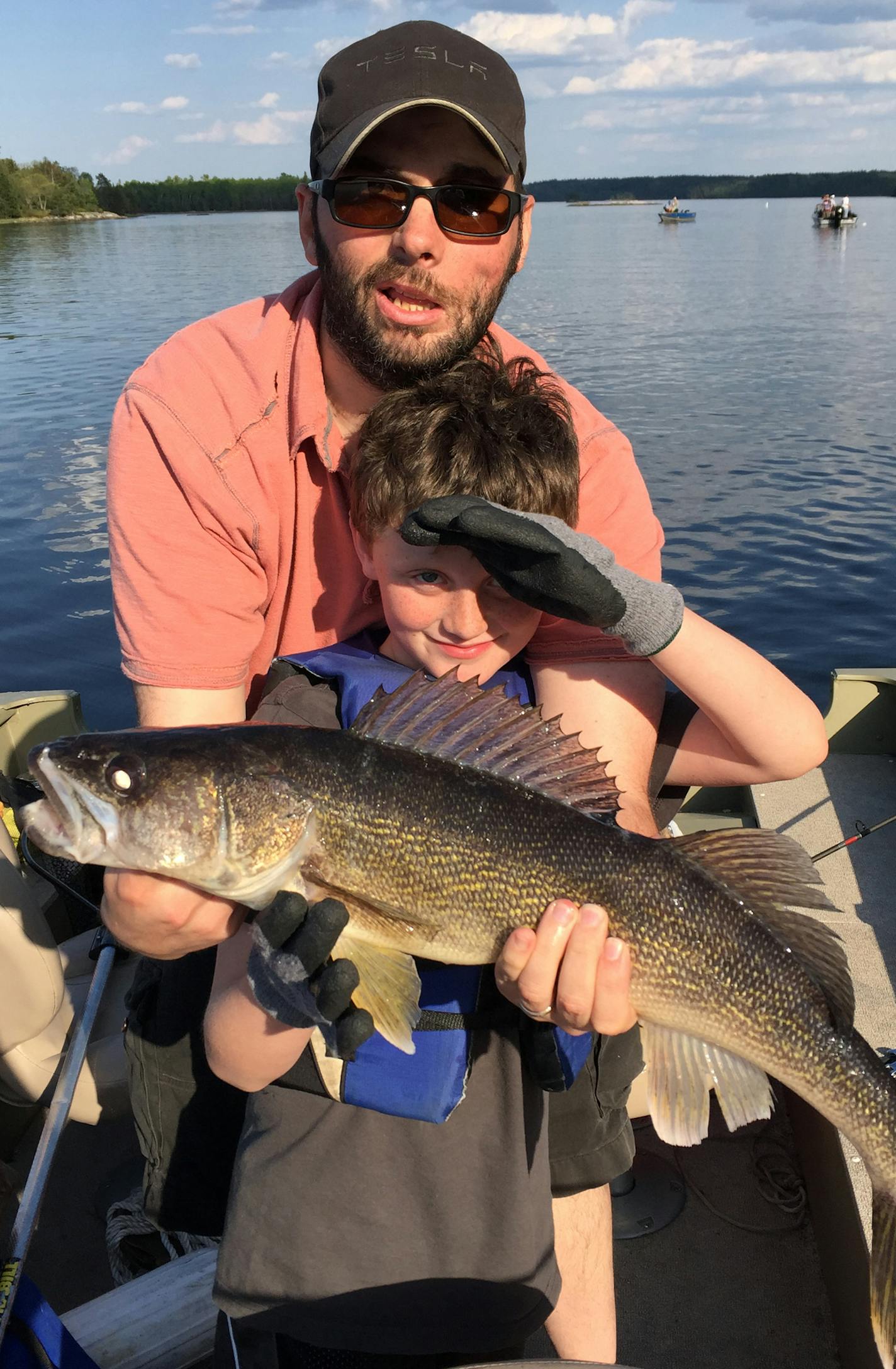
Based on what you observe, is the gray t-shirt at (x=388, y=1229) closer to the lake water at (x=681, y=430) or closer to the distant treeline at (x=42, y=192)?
the lake water at (x=681, y=430)

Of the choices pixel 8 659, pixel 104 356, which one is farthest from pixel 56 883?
pixel 104 356

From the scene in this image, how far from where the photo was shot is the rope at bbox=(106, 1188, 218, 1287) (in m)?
3.21

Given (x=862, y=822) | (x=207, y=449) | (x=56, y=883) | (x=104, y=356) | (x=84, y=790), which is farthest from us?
(x=104, y=356)

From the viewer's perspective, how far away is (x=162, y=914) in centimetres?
230

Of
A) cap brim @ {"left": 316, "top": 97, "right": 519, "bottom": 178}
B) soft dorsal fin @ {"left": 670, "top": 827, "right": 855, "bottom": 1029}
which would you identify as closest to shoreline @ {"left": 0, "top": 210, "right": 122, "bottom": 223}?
cap brim @ {"left": 316, "top": 97, "right": 519, "bottom": 178}

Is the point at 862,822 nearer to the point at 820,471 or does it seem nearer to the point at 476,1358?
the point at 476,1358

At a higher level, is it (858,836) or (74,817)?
(74,817)

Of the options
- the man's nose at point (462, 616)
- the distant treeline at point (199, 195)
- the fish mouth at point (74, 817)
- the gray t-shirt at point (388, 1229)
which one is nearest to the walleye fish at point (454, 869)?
the fish mouth at point (74, 817)

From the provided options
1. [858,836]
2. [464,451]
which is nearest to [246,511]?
[464,451]

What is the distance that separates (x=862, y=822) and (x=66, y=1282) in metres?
4.03

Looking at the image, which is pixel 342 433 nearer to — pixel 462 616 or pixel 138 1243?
pixel 462 616

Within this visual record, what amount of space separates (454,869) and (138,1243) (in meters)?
2.09

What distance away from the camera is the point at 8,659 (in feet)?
35.5

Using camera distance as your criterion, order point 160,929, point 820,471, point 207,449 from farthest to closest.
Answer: point 820,471 < point 207,449 < point 160,929
